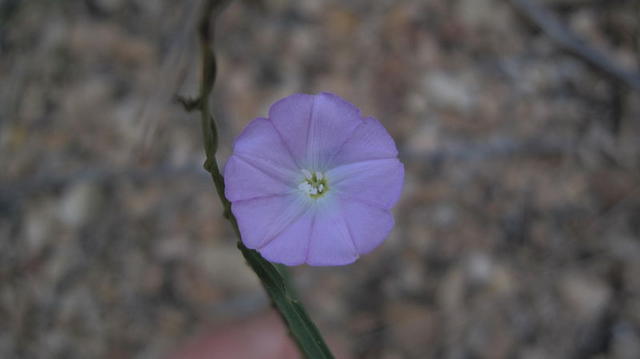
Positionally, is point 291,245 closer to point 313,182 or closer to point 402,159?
point 313,182

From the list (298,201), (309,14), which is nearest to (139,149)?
(309,14)

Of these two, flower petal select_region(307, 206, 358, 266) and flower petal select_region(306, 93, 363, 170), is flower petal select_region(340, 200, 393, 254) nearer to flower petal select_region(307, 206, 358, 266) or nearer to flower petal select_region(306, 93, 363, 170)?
flower petal select_region(307, 206, 358, 266)

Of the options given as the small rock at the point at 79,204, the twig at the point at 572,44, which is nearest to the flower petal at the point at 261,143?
the small rock at the point at 79,204

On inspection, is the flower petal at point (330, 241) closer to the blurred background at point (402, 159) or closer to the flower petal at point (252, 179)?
the flower petal at point (252, 179)

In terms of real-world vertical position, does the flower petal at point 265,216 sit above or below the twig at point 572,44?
below

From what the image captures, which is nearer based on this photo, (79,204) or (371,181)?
(371,181)

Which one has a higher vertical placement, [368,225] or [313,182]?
[313,182]

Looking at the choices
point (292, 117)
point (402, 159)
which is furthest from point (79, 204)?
point (292, 117)
